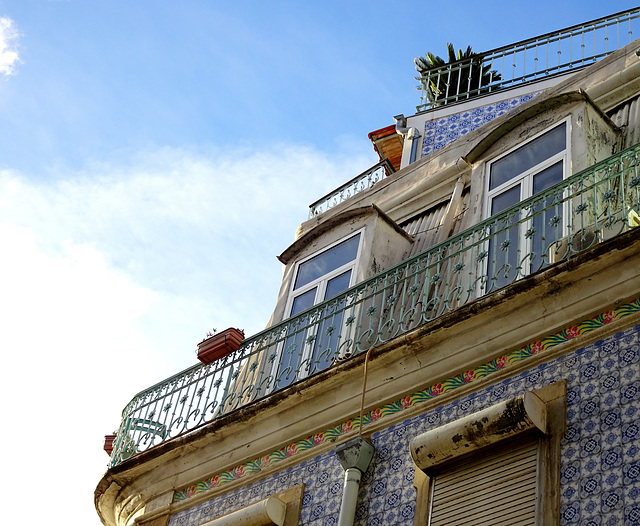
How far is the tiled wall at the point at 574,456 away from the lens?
5.24 m

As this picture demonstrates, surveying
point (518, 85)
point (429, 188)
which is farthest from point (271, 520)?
point (518, 85)

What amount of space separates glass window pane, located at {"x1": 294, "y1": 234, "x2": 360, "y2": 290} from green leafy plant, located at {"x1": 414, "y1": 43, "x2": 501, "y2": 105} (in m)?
3.32

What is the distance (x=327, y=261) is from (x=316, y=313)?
1306 millimetres

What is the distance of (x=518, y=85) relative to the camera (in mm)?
11281

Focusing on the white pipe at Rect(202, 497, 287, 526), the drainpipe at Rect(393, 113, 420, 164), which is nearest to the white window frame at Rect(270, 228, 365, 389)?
the white pipe at Rect(202, 497, 287, 526)

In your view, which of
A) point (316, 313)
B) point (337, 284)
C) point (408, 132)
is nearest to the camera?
point (316, 313)

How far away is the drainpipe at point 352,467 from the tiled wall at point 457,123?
538cm

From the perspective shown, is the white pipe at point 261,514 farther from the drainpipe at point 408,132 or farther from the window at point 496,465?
the drainpipe at point 408,132

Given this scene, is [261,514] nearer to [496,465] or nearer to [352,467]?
[352,467]

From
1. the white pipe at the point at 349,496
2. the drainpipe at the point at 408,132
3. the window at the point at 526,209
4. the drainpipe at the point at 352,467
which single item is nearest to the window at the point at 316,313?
the drainpipe at the point at 352,467

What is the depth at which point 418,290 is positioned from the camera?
8.25m

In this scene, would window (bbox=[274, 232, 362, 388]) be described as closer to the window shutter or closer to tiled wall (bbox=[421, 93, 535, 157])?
the window shutter

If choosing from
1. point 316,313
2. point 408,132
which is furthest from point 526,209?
point 408,132

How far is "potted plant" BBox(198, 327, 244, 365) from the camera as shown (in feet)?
28.5
